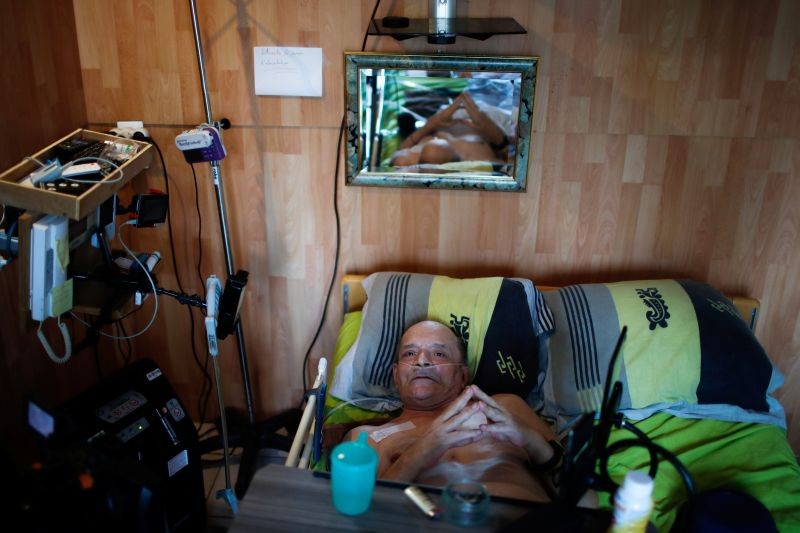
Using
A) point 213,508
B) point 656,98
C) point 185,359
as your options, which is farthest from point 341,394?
point 656,98

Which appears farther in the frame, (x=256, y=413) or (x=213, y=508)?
(x=256, y=413)

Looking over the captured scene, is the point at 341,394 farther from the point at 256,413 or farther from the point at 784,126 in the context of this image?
the point at 784,126

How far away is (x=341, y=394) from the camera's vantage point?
2178 millimetres

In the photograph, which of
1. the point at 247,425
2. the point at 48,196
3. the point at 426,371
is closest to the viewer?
the point at 48,196

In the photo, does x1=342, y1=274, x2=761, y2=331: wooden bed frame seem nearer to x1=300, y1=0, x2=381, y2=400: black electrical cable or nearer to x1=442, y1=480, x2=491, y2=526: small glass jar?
x1=300, y1=0, x2=381, y2=400: black electrical cable

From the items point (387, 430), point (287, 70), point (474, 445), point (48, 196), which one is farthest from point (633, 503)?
point (287, 70)

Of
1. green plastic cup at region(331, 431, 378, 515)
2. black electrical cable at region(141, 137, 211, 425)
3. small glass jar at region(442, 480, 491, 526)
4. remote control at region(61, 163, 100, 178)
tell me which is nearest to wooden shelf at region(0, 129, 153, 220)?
remote control at region(61, 163, 100, 178)

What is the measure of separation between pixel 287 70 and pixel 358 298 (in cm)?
87

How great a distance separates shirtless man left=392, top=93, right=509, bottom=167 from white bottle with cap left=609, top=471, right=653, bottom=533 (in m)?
→ 1.44

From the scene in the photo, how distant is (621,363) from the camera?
1856 mm

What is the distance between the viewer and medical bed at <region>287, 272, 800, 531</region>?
192cm

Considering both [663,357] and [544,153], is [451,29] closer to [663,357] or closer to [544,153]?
[544,153]

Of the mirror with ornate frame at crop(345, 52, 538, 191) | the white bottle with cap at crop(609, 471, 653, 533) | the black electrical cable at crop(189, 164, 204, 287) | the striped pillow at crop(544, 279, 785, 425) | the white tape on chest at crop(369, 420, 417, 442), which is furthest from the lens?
the black electrical cable at crop(189, 164, 204, 287)

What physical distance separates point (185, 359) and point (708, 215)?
2152 millimetres
